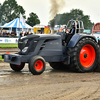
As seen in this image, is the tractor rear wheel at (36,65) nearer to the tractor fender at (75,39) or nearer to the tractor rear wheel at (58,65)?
the tractor fender at (75,39)

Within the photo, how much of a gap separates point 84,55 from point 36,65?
6.20 ft

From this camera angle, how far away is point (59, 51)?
25.2 ft

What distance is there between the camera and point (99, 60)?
322 inches

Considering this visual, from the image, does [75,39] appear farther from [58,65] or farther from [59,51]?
[58,65]

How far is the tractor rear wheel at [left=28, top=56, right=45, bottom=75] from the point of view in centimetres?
692

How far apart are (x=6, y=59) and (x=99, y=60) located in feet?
11.0

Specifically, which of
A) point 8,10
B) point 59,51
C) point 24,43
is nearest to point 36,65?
point 24,43

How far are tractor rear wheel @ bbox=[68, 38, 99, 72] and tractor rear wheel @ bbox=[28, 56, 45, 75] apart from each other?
110 centimetres

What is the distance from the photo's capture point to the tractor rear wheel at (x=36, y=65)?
6.92 meters

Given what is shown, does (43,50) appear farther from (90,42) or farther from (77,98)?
(77,98)

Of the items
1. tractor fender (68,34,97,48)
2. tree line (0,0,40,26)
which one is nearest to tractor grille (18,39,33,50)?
tractor fender (68,34,97,48)

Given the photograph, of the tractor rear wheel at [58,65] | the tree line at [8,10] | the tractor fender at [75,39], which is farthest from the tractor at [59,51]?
the tree line at [8,10]

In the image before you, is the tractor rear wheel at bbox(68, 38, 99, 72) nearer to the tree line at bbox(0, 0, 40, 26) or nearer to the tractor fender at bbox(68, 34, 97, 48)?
the tractor fender at bbox(68, 34, 97, 48)

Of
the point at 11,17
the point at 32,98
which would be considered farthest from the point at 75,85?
the point at 11,17
